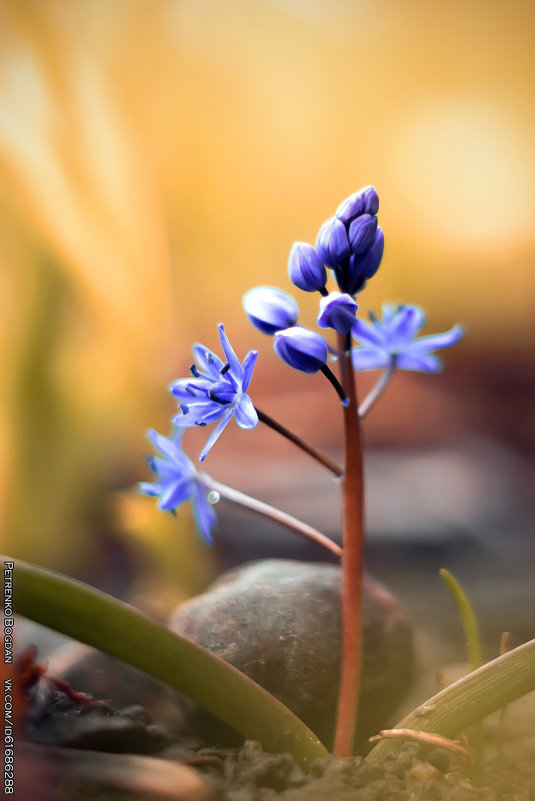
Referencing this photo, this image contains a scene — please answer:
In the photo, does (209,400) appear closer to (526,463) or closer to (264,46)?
(264,46)

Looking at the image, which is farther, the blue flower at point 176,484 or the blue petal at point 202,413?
the blue flower at point 176,484

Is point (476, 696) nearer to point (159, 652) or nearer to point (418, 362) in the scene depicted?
point (159, 652)

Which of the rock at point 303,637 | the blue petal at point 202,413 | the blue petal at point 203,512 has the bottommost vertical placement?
the rock at point 303,637

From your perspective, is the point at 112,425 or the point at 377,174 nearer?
the point at 112,425

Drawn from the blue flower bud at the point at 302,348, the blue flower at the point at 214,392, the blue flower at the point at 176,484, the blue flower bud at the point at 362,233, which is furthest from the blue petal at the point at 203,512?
the blue flower bud at the point at 362,233

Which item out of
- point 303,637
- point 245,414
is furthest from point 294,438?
point 303,637

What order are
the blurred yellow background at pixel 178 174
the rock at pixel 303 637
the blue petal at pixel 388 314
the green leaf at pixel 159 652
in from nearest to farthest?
the green leaf at pixel 159 652 < the rock at pixel 303 637 < the blue petal at pixel 388 314 < the blurred yellow background at pixel 178 174

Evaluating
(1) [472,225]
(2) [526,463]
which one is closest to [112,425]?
(1) [472,225]

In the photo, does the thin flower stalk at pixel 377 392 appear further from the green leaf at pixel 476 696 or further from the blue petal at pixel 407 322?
the green leaf at pixel 476 696
